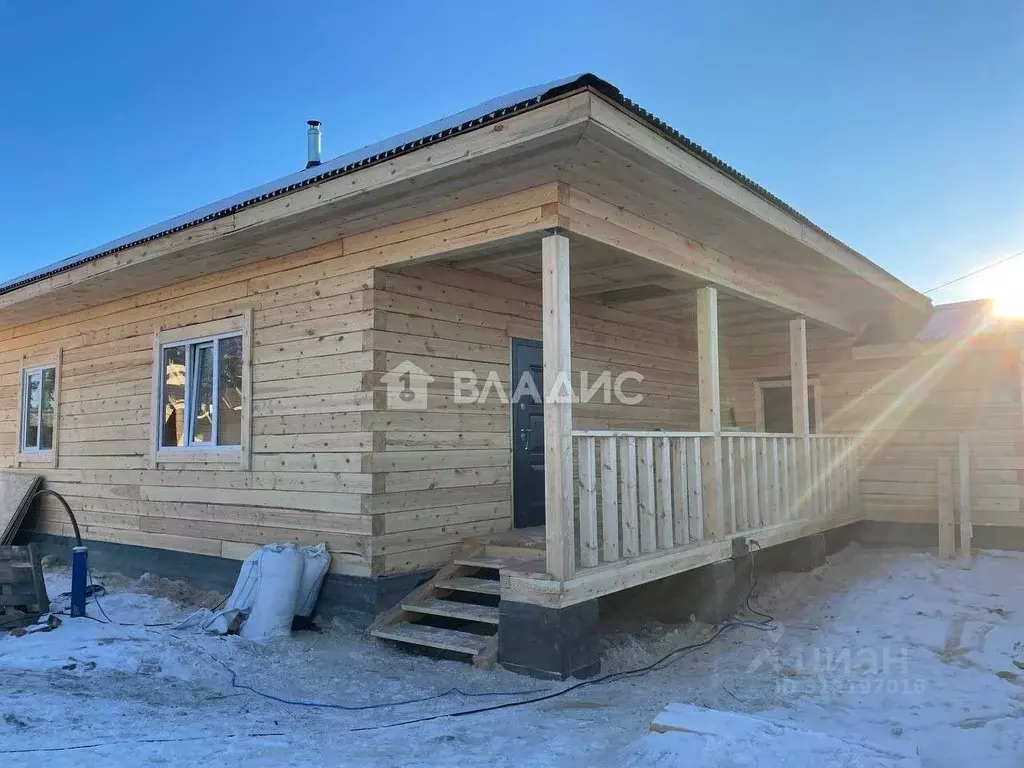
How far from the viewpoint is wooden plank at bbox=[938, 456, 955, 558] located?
28.8 feet

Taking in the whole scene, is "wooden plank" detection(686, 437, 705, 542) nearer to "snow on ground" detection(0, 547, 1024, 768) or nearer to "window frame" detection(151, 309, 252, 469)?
"snow on ground" detection(0, 547, 1024, 768)

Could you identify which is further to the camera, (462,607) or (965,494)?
(965,494)

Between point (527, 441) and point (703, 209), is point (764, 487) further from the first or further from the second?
point (703, 209)

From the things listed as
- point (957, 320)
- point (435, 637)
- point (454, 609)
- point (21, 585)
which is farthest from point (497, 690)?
point (957, 320)

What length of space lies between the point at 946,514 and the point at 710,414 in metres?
4.34

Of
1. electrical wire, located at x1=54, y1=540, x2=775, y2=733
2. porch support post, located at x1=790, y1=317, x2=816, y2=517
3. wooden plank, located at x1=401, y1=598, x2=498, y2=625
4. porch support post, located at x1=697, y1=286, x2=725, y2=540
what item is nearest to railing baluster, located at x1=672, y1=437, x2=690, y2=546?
porch support post, located at x1=697, y1=286, x2=725, y2=540

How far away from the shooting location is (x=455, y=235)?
5.33 m

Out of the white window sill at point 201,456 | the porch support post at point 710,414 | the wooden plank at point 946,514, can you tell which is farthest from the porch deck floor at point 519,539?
the wooden plank at point 946,514

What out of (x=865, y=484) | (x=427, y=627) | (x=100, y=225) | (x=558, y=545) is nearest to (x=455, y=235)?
(x=558, y=545)

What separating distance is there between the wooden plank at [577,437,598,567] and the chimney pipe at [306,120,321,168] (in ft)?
19.6

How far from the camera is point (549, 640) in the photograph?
470cm

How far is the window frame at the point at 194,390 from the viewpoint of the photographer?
684 centimetres

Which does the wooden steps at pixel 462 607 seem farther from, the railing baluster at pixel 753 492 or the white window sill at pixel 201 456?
the railing baluster at pixel 753 492

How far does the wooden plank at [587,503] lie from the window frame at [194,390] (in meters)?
3.34
